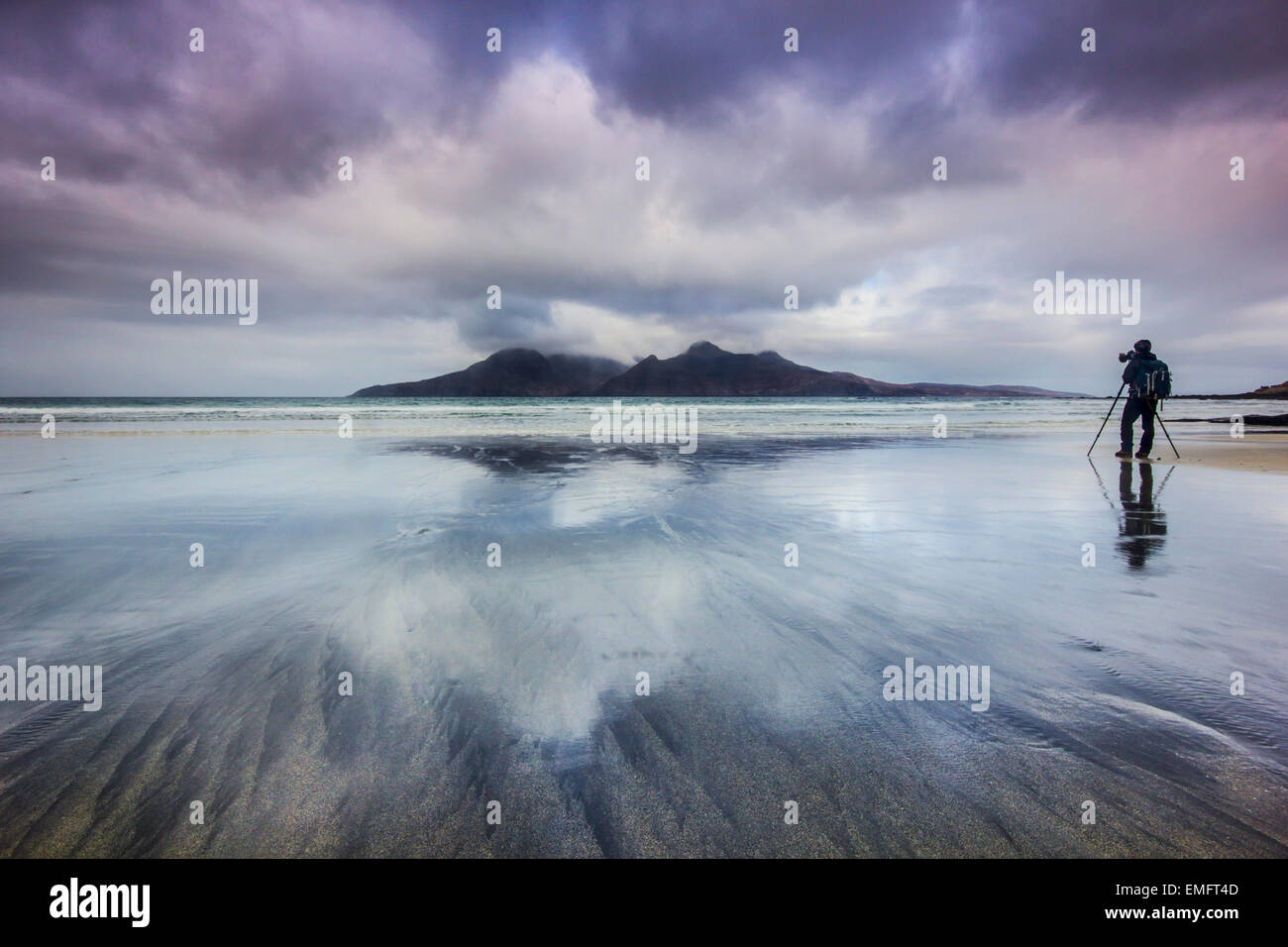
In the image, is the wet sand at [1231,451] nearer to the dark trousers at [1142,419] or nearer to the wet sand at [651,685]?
the dark trousers at [1142,419]

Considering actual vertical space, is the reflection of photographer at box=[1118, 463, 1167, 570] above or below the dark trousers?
below

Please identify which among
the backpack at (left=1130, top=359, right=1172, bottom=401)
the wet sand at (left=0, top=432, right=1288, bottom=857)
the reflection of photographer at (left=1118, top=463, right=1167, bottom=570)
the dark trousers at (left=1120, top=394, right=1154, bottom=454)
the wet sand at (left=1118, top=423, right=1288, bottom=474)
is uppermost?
the backpack at (left=1130, top=359, right=1172, bottom=401)

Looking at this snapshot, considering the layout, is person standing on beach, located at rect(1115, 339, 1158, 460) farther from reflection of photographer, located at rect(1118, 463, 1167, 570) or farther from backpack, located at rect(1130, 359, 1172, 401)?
reflection of photographer, located at rect(1118, 463, 1167, 570)

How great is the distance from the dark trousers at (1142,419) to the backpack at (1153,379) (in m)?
0.28

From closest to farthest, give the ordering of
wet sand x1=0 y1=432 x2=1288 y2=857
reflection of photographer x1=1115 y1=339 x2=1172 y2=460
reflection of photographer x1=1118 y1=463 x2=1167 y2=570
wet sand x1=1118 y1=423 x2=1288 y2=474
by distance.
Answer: wet sand x1=0 y1=432 x2=1288 y2=857
reflection of photographer x1=1118 y1=463 x2=1167 y2=570
wet sand x1=1118 y1=423 x2=1288 y2=474
reflection of photographer x1=1115 y1=339 x2=1172 y2=460

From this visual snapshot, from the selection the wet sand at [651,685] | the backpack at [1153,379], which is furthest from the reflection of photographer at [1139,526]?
the backpack at [1153,379]

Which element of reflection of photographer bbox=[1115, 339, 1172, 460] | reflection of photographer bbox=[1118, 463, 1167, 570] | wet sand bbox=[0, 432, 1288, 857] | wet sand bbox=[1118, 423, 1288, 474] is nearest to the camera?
wet sand bbox=[0, 432, 1288, 857]

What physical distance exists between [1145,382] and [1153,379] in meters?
0.17

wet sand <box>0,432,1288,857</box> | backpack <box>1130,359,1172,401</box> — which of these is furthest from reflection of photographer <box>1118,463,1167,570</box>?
backpack <box>1130,359,1172,401</box>

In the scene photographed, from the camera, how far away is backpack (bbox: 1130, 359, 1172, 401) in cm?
1484
